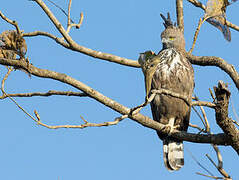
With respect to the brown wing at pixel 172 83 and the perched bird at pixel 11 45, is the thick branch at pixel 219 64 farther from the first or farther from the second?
the perched bird at pixel 11 45

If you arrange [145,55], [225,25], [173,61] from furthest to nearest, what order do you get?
[173,61]
[225,25]
[145,55]

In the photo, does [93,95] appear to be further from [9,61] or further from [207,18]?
[207,18]

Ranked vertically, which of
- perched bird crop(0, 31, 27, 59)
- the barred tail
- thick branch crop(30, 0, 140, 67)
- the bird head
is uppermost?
Answer: the bird head

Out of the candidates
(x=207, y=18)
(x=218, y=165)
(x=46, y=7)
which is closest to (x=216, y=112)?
(x=218, y=165)

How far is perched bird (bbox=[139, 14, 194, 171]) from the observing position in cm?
571

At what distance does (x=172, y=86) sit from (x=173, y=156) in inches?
45.4

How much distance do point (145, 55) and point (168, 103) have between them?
295 cm

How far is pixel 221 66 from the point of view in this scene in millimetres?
4301

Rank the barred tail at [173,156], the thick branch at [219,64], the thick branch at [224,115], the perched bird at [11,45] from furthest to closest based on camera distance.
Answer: the barred tail at [173,156] < the thick branch at [219,64] < the perched bird at [11,45] < the thick branch at [224,115]

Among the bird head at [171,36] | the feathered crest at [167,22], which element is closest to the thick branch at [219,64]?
the bird head at [171,36]

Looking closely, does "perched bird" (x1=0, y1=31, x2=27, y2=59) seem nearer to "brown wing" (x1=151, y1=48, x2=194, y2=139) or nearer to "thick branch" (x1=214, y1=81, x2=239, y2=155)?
"thick branch" (x1=214, y1=81, x2=239, y2=155)

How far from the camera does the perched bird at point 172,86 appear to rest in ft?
18.7

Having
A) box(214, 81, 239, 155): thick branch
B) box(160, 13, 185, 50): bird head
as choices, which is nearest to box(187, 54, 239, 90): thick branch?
box(214, 81, 239, 155): thick branch

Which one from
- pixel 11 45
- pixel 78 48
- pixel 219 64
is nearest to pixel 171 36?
pixel 219 64
